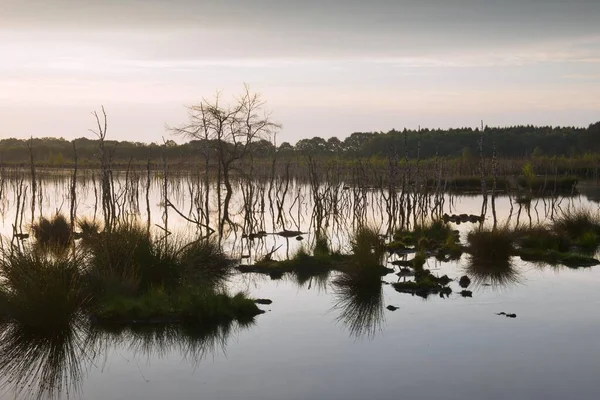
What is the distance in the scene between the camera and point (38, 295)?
13711 millimetres

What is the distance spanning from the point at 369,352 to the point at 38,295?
6154 millimetres

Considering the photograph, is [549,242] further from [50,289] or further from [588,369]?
[50,289]

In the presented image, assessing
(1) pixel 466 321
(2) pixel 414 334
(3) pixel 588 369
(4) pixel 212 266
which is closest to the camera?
(3) pixel 588 369

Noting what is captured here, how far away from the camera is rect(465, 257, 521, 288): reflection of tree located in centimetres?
1974

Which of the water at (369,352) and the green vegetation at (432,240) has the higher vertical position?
the green vegetation at (432,240)

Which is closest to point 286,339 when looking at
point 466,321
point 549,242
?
point 466,321

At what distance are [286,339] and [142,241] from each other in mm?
4934

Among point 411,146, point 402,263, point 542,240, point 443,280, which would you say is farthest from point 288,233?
point 411,146

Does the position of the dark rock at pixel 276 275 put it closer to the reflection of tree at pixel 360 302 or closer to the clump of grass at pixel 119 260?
the reflection of tree at pixel 360 302

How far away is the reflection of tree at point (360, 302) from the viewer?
49.8 ft

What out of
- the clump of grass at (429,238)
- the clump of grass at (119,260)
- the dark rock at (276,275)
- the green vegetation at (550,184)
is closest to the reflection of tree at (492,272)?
the clump of grass at (429,238)

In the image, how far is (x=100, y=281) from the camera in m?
16.0

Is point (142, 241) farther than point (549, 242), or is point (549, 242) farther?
point (549, 242)

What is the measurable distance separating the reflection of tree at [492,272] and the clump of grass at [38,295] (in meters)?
10.5
